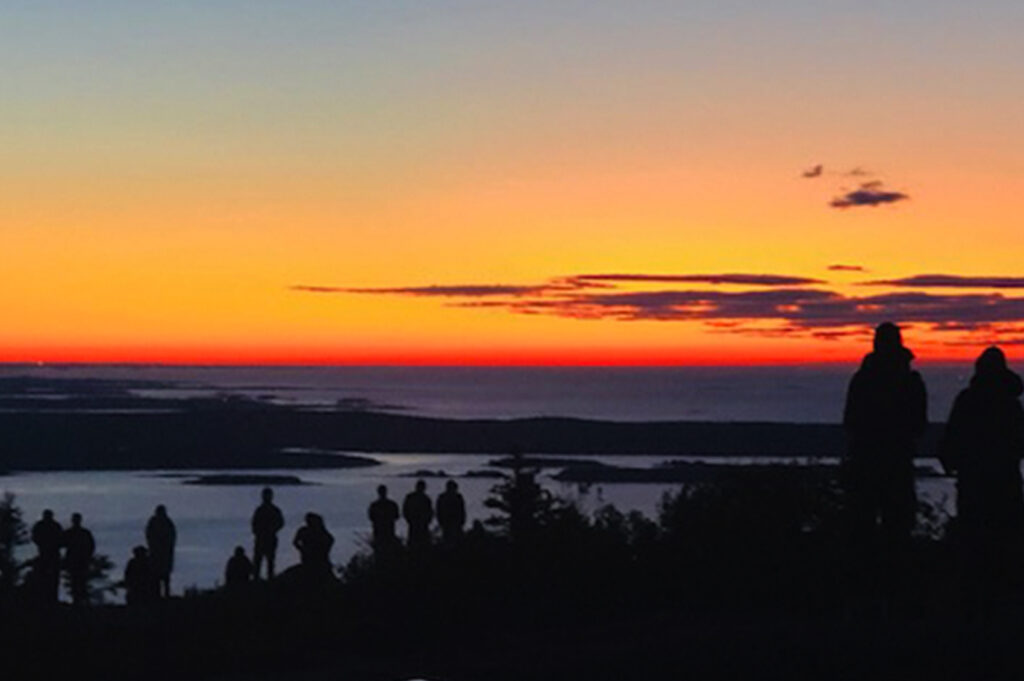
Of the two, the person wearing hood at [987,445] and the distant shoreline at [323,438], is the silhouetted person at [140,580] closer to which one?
the person wearing hood at [987,445]

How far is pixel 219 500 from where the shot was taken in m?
84.6

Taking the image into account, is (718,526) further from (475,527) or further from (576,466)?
(576,466)

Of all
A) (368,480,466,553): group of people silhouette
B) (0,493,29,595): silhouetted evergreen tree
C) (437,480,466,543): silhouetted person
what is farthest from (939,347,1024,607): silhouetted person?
(0,493,29,595): silhouetted evergreen tree

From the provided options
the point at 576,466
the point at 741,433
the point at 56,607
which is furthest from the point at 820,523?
the point at 741,433

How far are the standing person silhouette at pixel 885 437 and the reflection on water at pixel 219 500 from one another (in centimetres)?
3083

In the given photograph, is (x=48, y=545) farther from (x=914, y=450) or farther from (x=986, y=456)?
(x=986, y=456)

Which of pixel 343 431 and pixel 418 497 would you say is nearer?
pixel 418 497

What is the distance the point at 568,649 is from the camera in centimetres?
1330

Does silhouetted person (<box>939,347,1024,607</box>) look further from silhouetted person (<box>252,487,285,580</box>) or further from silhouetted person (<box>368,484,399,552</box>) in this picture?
silhouetted person (<box>252,487,285,580</box>)

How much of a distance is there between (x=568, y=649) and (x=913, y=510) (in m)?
2.98

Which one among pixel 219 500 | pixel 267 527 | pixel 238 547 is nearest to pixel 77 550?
pixel 238 547

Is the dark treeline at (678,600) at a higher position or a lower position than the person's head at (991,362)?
lower

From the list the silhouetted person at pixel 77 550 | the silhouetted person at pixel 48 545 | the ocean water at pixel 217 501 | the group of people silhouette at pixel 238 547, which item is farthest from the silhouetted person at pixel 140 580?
the ocean water at pixel 217 501

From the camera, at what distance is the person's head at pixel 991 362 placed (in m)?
14.3
